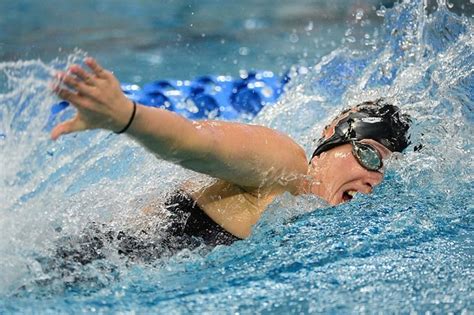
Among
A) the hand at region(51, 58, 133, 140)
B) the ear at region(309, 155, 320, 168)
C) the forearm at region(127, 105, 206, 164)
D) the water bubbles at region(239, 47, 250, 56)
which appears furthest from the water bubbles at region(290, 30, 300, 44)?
the hand at region(51, 58, 133, 140)

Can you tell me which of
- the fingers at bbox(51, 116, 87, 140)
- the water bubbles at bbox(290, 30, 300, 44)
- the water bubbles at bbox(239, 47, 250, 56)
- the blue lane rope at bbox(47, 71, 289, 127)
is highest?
the water bubbles at bbox(290, 30, 300, 44)

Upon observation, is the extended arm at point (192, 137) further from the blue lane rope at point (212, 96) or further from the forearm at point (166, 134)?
the blue lane rope at point (212, 96)

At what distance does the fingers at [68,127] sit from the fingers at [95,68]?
0.09 m

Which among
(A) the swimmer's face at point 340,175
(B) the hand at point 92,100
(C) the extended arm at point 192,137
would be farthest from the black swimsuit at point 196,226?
(B) the hand at point 92,100

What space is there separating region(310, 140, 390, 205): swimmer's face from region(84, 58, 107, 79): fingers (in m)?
0.72

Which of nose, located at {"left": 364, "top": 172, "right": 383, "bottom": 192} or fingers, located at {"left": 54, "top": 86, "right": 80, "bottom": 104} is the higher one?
fingers, located at {"left": 54, "top": 86, "right": 80, "bottom": 104}

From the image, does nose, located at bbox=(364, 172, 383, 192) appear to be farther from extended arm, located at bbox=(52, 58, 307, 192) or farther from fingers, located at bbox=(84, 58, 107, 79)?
fingers, located at bbox=(84, 58, 107, 79)

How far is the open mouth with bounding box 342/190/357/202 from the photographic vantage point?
6.67 ft

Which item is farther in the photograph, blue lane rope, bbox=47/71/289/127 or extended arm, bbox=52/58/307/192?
blue lane rope, bbox=47/71/289/127

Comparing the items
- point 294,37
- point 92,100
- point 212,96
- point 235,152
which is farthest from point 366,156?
point 294,37

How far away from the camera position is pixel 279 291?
5.35ft

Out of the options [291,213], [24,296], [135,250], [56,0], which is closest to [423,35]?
[291,213]

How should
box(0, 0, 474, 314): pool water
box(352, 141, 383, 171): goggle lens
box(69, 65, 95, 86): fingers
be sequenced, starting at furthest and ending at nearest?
box(352, 141, 383, 171): goggle lens < box(0, 0, 474, 314): pool water < box(69, 65, 95, 86): fingers

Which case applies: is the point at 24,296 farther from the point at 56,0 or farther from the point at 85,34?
the point at 56,0
